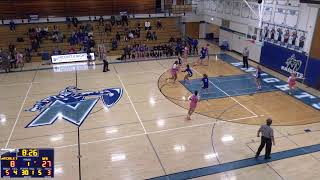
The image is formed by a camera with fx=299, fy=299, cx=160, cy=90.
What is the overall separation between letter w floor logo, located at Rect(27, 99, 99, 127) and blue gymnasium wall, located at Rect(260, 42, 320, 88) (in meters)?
12.9

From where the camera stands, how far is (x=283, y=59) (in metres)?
20.5

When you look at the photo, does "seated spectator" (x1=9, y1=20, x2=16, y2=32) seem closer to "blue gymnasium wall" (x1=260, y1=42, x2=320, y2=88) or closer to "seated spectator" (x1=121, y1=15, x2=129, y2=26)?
"seated spectator" (x1=121, y1=15, x2=129, y2=26)

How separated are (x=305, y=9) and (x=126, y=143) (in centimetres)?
1401

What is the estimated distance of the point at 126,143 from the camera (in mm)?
11961

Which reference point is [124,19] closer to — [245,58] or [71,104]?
[245,58]

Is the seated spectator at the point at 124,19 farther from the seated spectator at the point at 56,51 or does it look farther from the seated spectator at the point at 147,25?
the seated spectator at the point at 56,51

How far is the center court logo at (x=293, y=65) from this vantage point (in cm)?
1914

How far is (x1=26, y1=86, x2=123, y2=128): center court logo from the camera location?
14.1 meters

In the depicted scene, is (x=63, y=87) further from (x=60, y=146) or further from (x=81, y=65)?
(x=60, y=146)

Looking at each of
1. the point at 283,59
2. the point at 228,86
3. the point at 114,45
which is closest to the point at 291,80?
the point at 228,86

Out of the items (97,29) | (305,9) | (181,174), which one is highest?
(305,9)

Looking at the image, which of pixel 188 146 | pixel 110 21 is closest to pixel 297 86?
pixel 188 146
